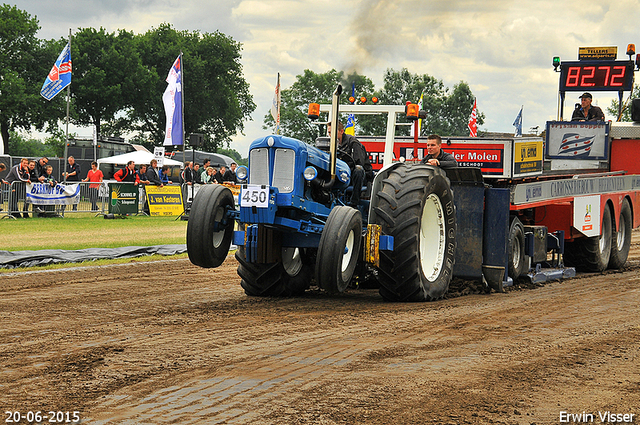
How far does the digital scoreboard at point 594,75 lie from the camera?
1459 cm

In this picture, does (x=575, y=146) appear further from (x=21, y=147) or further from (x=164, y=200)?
(x=21, y=147)

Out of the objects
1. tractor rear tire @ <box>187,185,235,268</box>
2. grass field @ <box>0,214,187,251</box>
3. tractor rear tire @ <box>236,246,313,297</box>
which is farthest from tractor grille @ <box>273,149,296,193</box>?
grass field @ <box>0,214,187,251</box>

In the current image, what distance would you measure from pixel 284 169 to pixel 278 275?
1.47 m

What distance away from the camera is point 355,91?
10.8 meters

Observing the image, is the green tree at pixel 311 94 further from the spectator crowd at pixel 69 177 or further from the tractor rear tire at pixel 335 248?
the spectator crowd at pixel 69 177

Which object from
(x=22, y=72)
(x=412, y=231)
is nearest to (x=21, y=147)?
(x=22, y=72)

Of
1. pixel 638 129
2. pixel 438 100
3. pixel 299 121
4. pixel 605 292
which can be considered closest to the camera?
pixel 605 292

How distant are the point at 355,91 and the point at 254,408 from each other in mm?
7332

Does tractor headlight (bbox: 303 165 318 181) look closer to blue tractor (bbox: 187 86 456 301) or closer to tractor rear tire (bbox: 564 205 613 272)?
blue tractor (bbox: 187 86 456 301)

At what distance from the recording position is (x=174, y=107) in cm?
2488

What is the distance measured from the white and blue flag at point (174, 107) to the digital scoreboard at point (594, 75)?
44.7 feet

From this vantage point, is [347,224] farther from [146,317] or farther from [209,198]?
[146,317]

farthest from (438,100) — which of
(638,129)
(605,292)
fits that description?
(605,292)

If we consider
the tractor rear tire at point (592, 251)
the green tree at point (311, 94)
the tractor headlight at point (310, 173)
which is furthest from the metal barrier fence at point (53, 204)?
the tractor headlight at point (310, 173)
